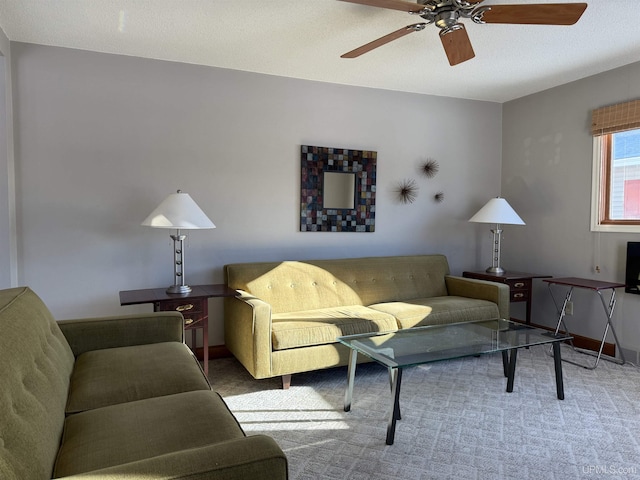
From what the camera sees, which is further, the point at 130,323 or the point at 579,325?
the point at 579,325

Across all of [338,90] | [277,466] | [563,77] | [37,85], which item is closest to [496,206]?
[563,77]

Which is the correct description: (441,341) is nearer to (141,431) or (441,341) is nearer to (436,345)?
(436,345)

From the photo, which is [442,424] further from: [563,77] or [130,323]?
[563,77]

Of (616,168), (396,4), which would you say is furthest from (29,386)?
(616,168)

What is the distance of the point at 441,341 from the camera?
2584 mm

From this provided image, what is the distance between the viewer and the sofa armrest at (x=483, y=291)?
3.59m

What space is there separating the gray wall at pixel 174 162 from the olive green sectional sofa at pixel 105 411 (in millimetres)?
1193

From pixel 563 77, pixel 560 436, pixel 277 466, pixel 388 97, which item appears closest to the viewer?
pixel 277 466

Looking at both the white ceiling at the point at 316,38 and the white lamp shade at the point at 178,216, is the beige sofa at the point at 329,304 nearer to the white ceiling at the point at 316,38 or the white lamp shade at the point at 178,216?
the white lamp shade at the point at 178,216

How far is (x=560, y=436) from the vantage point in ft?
7.47

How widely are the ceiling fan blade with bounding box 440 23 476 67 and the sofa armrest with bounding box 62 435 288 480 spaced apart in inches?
91.0

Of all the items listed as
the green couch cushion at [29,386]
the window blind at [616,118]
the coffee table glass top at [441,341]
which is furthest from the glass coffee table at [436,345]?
the window blind at [616,118]

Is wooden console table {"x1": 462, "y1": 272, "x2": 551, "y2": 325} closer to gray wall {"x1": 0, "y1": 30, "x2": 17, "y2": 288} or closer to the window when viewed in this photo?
the window

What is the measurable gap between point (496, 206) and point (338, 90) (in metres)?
1.82
